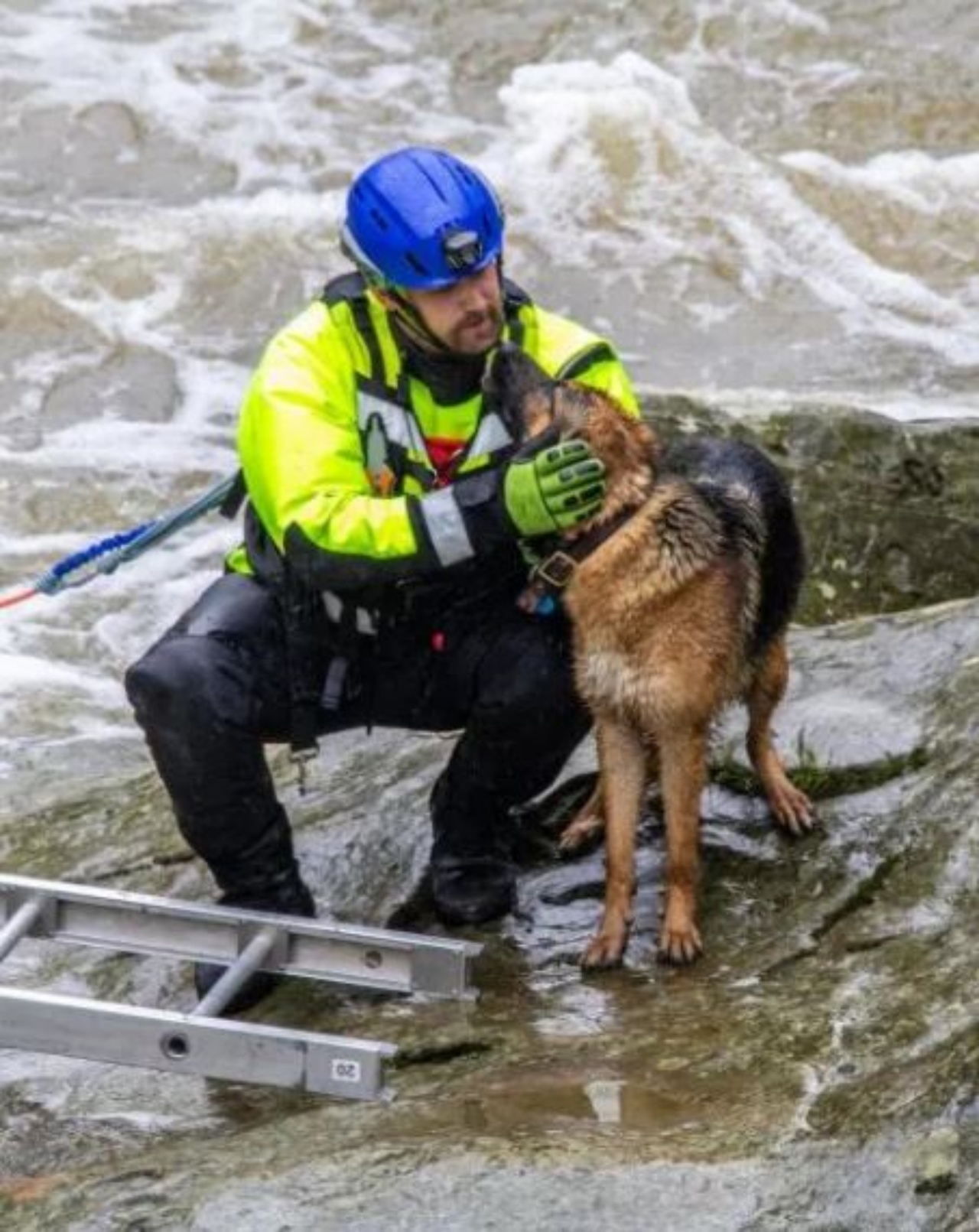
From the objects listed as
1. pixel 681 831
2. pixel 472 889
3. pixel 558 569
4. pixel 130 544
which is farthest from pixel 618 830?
pixel 130 544

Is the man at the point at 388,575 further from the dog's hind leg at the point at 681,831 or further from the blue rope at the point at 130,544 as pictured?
the dog's hind leg at the point at 681,831

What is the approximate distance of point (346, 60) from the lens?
14859mm

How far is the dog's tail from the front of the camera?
4.71 metres

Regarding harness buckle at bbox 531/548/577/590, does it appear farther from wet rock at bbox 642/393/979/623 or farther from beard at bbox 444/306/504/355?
wet rock at bbox 642/393/979/623

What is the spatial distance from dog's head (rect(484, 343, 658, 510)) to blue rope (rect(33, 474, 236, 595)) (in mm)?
764

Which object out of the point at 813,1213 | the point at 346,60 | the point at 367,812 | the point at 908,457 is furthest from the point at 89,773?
the point at 346,60

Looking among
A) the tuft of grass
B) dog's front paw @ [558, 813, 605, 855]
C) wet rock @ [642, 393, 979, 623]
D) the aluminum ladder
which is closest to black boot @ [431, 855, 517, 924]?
dog's front paw @ [558, 813, 605, 855]

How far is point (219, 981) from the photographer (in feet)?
14.2

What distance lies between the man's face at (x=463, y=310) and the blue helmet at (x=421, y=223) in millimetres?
27

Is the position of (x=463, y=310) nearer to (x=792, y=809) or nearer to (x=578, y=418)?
(x=578, y=418)

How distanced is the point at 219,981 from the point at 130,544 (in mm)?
1300

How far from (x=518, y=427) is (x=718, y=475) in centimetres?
48

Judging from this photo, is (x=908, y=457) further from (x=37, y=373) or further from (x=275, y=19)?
(x=275, y=19)

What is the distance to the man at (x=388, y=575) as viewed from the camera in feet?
15.0
